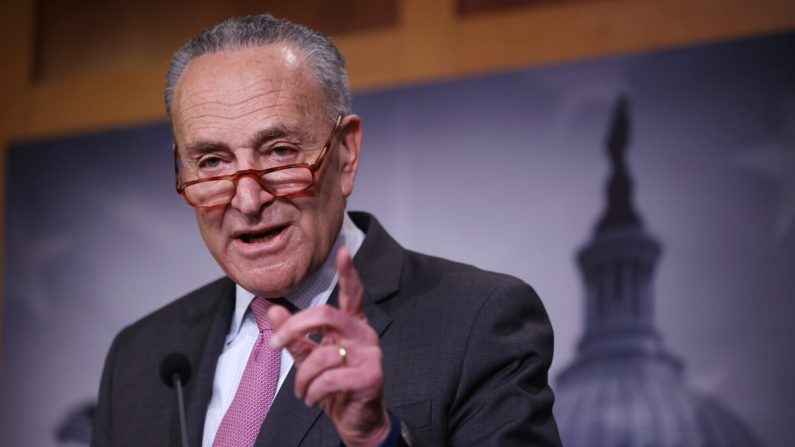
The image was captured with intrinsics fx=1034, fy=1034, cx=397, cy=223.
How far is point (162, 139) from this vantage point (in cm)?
360

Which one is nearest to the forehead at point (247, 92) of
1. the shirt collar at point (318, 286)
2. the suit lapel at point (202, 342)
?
the shirt collar at point (318, 286)

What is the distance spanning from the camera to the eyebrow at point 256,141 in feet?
5.85

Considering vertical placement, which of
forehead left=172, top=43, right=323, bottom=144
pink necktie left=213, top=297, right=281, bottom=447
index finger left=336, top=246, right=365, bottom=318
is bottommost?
pink necktie left=213, top=297, right=281, bottom=447

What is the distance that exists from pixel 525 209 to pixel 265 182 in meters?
1.42

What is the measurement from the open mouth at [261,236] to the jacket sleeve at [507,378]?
37 centimetres

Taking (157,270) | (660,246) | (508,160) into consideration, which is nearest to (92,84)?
(157,270)

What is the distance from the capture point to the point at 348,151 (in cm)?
195

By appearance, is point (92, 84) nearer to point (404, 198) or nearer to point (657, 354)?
point (404, 198)

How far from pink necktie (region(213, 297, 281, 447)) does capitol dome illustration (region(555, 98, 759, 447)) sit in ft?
4.25

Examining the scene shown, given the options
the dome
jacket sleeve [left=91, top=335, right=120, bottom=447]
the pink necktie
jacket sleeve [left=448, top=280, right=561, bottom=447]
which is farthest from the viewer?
the dome

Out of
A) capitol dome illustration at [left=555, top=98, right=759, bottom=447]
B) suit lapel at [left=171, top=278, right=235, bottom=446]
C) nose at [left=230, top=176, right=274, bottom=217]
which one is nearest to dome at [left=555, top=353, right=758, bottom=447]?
capitol dome illustration at [left=555, top=98, right=759, bottom=447]

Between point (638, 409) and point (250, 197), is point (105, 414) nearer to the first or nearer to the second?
point (250, 197)

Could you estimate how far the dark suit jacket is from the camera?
1662 millimetres

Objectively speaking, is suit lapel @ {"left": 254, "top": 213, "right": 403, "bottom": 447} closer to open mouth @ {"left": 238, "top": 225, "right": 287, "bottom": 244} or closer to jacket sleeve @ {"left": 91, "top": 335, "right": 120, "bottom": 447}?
open mouth @ {"left": 238, "top": 225, "right": 287, "bottom": 244}
